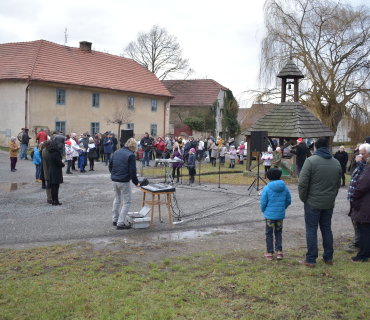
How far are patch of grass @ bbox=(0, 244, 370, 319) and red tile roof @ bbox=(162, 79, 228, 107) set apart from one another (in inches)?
1706

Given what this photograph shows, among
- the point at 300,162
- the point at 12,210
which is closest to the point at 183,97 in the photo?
the point at 300,162

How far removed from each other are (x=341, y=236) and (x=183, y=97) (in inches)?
1703

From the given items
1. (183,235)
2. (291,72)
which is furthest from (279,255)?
(291,72)

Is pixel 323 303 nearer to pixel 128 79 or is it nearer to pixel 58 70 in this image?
pixel 58 70

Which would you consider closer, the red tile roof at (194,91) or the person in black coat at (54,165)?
the person in black coat at (54,165)

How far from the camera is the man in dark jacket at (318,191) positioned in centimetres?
648

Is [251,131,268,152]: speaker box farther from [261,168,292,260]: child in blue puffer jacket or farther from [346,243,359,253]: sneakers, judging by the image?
[261,168,292,260]: child in blue puffer jacket

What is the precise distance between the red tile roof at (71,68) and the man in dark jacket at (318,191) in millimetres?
26639

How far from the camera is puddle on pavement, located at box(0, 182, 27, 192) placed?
547 inches

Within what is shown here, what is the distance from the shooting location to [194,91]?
51188mm

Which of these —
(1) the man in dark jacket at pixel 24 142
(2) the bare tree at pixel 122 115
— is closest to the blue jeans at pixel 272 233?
(1) the man in dark jacket at pixel 24 142

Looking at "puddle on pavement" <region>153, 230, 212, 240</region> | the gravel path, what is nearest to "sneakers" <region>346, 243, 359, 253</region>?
the gravel path

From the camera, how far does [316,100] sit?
83.8 feet

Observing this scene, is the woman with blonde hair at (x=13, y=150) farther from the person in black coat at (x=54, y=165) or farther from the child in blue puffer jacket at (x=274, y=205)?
the child in blue puffer jacket at (x=274, y=205)
